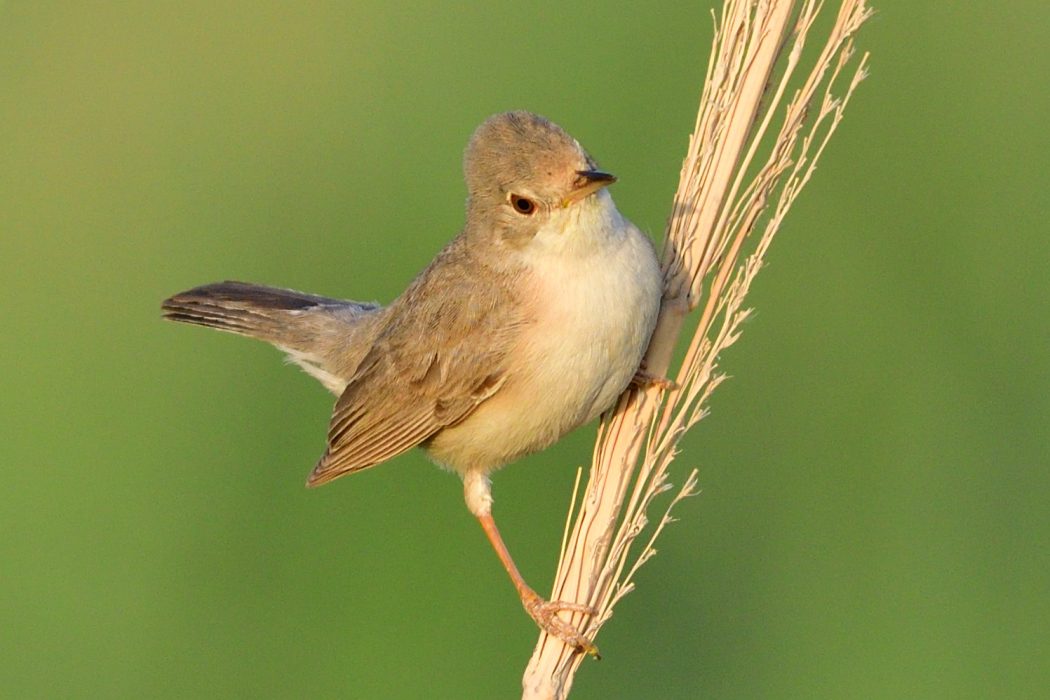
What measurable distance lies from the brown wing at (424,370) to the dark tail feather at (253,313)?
494 millimetres

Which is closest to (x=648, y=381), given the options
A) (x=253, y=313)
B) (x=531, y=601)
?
(x=531, y=601)

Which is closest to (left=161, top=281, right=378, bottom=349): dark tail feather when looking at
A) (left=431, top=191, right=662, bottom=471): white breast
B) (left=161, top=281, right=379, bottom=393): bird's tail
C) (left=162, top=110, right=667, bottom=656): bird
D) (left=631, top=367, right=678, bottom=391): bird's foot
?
(left=161, top=281, right=379, bottom=393): bird's tail

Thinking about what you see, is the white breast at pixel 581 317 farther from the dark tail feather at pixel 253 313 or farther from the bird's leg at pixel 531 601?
the dark tail feather at pixel 253 313

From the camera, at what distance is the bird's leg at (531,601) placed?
119 inches

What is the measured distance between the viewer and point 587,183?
3.21 meters

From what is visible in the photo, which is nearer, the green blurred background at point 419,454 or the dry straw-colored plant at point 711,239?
the dry straw-colored plant at point 711,239

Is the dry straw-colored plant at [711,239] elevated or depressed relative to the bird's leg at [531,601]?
elevated

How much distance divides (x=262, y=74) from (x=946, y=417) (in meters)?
3.96

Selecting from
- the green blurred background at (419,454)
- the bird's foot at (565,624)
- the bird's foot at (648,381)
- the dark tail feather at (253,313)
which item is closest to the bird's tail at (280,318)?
the dark tail feather at (253,313)

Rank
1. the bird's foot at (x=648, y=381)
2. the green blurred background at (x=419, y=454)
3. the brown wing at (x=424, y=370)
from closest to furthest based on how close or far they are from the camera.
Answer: the bird's foot at (x=648, y=381) < the brown wing at (x=424, y=370) < the green blurred background at (x=419, y=454)

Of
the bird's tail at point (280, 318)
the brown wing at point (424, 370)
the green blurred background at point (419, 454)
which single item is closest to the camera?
the brown wing at point (424, 370)

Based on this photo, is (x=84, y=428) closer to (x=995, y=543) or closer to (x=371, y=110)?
(x=371, y=110)

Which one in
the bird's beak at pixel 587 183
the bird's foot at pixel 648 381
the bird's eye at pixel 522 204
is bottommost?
the bird's foot at pixel 648 381

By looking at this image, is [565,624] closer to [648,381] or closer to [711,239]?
[648,381]
